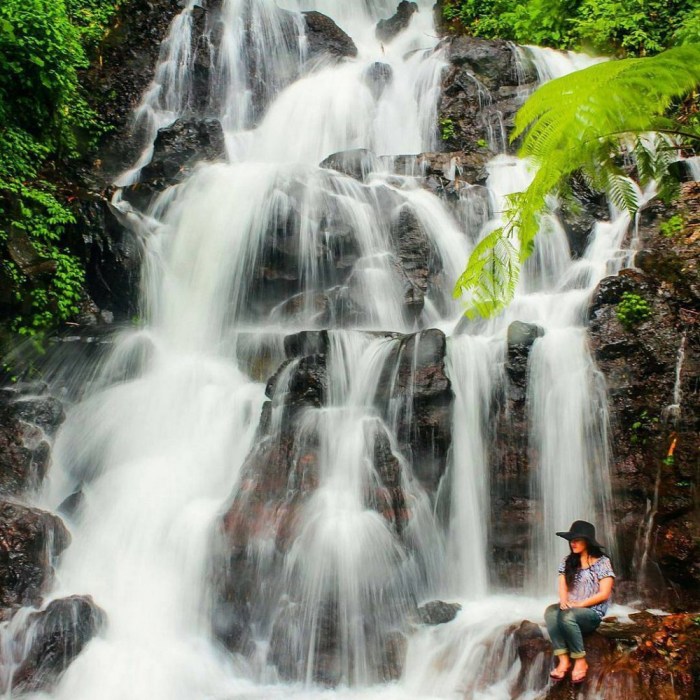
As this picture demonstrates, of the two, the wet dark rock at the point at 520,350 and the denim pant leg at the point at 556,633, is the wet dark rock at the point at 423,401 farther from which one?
the denim pant leg at the point at 556,633

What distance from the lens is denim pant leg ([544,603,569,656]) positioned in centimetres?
489

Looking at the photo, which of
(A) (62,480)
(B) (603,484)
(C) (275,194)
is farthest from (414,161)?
(A) (62,480)

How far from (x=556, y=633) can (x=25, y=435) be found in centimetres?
632

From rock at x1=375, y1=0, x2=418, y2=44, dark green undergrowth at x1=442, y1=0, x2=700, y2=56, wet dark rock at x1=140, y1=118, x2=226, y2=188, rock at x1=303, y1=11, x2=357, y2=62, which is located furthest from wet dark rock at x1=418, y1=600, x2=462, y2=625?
rock at x1=375, y1=0, x2=418, y2=44

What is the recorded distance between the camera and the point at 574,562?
5176 millimetres

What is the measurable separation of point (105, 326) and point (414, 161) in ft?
19.0

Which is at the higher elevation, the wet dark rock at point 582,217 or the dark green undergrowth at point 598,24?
the dark green undergrowth at point 598,24

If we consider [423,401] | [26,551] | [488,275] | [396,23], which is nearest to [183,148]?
[423,401]

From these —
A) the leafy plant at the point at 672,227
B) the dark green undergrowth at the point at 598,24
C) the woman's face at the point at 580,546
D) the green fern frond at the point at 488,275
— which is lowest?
the woman's face at the point at 580,546

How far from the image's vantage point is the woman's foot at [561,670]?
4.81m

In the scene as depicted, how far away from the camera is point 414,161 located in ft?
37.9

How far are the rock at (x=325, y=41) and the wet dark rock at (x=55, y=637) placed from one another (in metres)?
13.4

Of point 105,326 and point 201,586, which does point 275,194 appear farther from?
point 201,586

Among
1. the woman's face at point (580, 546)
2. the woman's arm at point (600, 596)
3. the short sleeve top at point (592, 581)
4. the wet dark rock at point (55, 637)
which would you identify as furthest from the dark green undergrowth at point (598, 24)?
the wet dark rock at point (55, 637)
